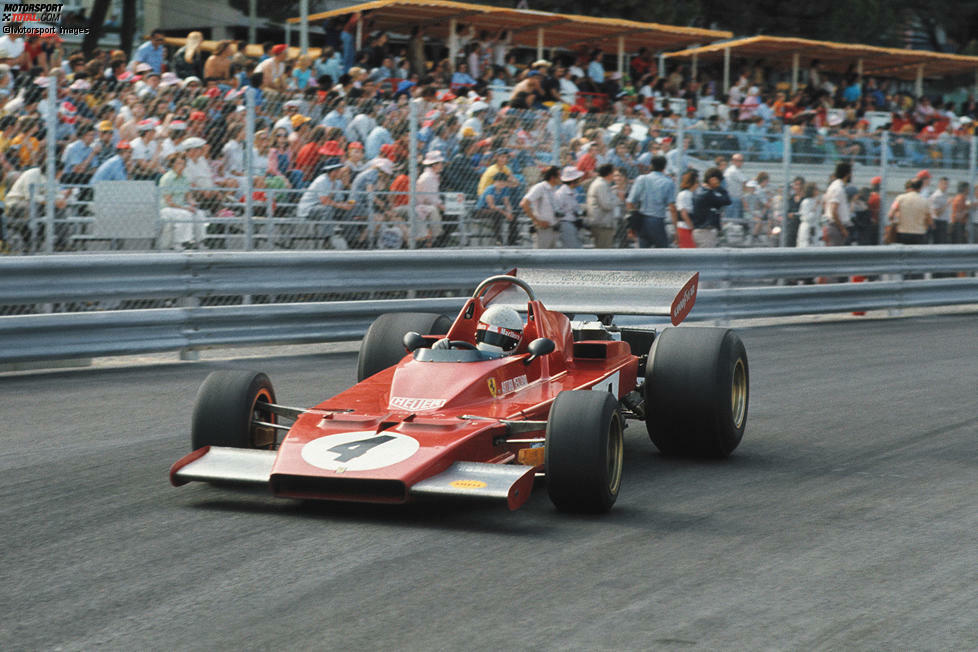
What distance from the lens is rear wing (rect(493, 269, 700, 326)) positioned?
24.5ft

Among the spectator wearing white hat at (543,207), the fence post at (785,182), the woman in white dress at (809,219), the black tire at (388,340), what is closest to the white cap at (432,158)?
the spectator wearing white hat at (543,207)

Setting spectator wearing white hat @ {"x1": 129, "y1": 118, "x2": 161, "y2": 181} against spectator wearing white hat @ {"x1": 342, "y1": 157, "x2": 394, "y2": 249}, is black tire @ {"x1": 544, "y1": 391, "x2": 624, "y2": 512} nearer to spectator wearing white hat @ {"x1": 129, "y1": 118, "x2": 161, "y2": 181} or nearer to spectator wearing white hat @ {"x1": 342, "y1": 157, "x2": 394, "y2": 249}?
spectator wearing white hat @ {"x1": 342, "y1": 157, "x2": 394, "y2": 249}

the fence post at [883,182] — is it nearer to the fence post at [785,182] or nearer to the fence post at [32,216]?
the fence post at [785,182]

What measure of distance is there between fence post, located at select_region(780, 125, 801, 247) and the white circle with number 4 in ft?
37.7

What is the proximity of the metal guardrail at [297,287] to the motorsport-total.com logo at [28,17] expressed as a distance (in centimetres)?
644

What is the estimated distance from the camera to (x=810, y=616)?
401cm

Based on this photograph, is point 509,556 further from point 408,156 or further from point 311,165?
point 408,156

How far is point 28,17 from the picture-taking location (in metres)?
16.9

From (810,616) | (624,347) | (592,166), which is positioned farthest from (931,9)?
(810,616)

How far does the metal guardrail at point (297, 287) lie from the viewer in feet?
29.8

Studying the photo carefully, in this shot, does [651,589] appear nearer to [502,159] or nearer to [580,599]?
[580,599]

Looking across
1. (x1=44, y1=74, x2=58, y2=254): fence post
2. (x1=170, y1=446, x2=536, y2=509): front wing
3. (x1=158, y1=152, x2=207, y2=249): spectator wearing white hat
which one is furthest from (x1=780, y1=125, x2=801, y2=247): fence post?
(x1=170, y1=446, x2=536, y2=509): front wing

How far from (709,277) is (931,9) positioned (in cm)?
3792

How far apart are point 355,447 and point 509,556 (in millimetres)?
858
